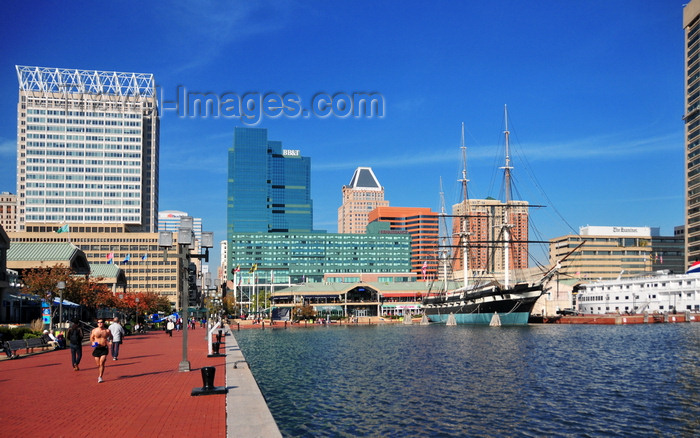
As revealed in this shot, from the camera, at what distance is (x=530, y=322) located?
129750 millimetres

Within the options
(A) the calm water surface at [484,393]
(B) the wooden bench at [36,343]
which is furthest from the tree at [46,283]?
(A) the calm water surface at [484,393]

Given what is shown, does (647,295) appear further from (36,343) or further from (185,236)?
(185,236)

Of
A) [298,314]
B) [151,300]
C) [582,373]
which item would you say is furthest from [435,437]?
[298,314]

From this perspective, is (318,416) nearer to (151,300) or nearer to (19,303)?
(19,303)

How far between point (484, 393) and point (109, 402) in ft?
55.6

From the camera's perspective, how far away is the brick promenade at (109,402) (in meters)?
15.2

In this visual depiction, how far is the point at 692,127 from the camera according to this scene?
172250mm

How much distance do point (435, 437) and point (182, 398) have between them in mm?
8209

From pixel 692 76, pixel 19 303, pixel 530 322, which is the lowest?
pixel 530 322

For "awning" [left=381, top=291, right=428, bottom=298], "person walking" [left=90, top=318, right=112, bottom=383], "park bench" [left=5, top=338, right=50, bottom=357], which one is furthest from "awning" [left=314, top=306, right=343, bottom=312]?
"person walking" [left=90, top=318, right=112, bottom=383]

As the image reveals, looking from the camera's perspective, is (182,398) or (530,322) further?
(530,322)

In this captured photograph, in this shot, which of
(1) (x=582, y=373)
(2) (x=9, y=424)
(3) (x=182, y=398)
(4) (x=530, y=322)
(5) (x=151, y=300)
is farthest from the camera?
(4) (x=530, y=322)

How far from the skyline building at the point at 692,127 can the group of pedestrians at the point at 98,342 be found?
167m

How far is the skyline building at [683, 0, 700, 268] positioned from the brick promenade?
171m
